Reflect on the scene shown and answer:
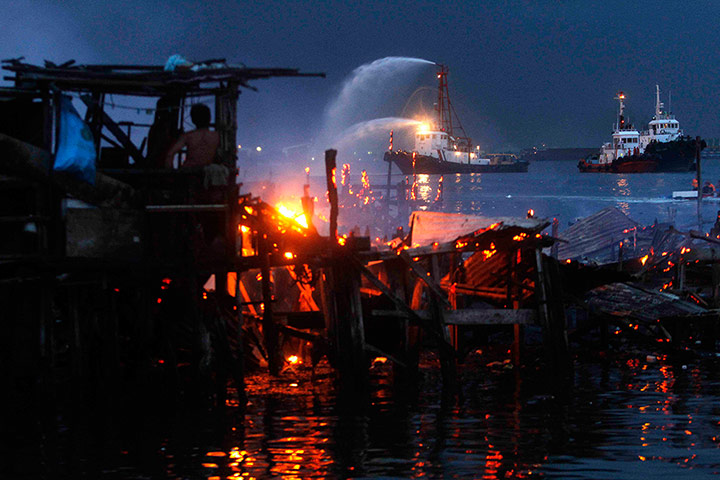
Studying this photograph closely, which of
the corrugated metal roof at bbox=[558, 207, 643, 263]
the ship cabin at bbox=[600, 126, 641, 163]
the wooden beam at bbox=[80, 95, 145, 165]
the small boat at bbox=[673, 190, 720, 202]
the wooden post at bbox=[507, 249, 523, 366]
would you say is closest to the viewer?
the wooden beam at bbox=[80, 95, 145, 165]

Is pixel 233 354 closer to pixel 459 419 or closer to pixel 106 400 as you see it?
pixel 106 400

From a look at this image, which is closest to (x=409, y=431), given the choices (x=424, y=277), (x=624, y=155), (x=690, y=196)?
(x=424, y=277)

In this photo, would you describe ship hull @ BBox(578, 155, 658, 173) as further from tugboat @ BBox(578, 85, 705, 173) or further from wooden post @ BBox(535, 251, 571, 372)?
wooden post @ BBox(535, 251, 571, 372)

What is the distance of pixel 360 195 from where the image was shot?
68.3 meters

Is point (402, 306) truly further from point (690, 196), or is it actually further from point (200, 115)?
point (690, 196)

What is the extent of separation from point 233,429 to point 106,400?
2.50 meters

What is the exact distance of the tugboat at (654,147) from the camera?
13438 cm

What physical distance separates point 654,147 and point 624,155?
474 inches

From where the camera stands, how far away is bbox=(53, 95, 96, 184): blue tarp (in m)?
11.1

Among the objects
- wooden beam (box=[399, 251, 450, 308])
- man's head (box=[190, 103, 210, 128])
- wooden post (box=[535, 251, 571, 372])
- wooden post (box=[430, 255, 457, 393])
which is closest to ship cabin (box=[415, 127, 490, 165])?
wooden post (box=[535, 251, 571, 372])

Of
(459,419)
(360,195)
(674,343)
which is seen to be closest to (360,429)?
(459,419)

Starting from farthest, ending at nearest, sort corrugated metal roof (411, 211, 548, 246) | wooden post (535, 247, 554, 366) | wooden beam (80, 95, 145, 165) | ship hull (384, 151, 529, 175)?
ship hull (384, 151, 529, 175)
wooden post (535, 247, 554, 366)
corrugated metal roof (411, 211, 548, 246)
wooden beam (80, 95, 145, 165)

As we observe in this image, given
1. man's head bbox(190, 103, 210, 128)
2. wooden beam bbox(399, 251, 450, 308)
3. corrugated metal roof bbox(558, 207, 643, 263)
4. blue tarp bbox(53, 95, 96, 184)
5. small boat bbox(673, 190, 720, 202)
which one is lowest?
wooden beam bbox(399, 251, 450, 308)

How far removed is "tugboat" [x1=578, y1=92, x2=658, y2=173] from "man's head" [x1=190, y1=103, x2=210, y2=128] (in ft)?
413
